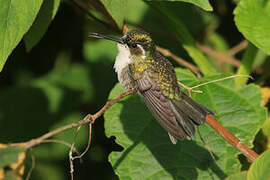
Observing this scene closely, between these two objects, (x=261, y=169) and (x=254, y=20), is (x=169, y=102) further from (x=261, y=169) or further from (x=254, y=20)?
(x=261, y=169)

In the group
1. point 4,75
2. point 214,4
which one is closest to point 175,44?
point 214,4

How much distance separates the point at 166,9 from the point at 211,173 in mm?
1199

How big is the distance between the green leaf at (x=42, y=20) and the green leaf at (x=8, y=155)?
976 millimetres

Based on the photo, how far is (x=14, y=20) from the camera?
2.38 meters

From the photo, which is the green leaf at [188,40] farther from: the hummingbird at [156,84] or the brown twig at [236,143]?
the brown twig at [236,143]

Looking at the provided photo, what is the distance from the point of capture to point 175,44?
14.7ft

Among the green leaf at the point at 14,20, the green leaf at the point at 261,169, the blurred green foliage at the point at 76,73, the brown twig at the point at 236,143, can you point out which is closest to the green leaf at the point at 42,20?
the green leaf at the point at 14,20

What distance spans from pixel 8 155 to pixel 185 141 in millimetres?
1293

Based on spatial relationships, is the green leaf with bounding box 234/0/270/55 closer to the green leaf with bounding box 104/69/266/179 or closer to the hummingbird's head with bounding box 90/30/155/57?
the green leaf with bounding box 104/69/266/179

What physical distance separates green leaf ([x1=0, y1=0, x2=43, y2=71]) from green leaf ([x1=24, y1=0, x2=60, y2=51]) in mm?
333

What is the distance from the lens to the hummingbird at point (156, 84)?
262 cm

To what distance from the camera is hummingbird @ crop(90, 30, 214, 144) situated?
103 inches

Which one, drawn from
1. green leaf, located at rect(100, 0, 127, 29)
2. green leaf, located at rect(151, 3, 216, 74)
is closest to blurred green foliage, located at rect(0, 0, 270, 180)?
green leaf, located at rect(151, 3, 216, 74)

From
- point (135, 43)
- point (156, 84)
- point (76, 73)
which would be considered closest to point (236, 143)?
point (156, 84)
